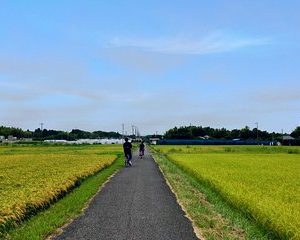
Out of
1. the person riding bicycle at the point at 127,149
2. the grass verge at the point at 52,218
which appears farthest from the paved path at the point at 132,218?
the person riding bicycle at the point at 127,149

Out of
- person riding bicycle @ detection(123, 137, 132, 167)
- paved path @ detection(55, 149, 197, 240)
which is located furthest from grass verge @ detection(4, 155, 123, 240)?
person riding bicycle @ detection(123, 137, 132, 167)

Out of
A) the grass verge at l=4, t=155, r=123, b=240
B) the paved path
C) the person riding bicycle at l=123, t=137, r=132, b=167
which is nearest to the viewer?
the paved path

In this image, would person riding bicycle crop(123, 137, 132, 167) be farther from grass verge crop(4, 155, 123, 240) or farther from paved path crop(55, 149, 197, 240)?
grass verge crop(4, 155, 123, 240)

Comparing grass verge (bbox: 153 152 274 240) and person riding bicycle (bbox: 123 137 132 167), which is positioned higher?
person riding bicycle (bbox: 123 137 132 167)

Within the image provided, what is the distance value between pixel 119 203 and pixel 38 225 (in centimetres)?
453

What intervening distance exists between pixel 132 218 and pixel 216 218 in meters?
2.52

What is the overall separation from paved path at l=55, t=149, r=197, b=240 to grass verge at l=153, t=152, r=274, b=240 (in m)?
0.40

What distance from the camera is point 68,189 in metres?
20.6

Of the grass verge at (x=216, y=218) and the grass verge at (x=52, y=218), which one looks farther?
the grass verge at (x=216, y=218)

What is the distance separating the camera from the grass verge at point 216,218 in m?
11.3

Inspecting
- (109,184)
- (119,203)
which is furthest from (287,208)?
(109,184)

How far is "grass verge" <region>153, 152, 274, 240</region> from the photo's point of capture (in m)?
11.3

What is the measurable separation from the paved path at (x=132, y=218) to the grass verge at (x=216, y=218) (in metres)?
0.40

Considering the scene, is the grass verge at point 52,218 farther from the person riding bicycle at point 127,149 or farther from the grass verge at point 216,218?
the person riding bicycle at point 127,149
